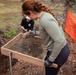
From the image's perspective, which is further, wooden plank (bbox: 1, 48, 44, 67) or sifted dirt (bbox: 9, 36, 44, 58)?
sifted dirt (bbox: 9, 36, 44, 58)

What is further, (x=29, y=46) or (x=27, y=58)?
(x=29, y=46)

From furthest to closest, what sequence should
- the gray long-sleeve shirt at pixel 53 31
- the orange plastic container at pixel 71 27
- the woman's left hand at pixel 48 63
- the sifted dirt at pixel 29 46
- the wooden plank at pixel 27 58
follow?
the orange plastic container at pixel 71 27 → the sifted dirt at pixel 29 46 → the wooden plank at pixel 27 58 → the woman's left hand at pixel 48 63 → the gray long-sleeve shirt at pixel 53 31

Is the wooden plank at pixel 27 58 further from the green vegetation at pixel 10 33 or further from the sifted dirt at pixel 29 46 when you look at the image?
the green vegetation at pixel 10 33

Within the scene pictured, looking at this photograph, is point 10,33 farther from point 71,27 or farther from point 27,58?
point 27,58

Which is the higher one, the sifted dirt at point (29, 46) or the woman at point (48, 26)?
the woman at point (48, 26)

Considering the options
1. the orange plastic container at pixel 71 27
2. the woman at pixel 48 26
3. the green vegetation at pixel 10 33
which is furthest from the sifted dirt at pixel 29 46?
the green vegetation at pixel 10 33

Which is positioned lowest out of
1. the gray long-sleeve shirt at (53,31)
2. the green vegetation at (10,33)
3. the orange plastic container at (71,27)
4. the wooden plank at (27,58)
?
the green vegetation at (10,33)

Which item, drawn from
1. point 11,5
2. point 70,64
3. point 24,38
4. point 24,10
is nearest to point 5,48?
point 24,38

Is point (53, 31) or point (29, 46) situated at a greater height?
point (53, 31)

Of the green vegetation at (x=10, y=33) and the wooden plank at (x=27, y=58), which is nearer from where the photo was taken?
the wooden plank at (x=27, y=58)

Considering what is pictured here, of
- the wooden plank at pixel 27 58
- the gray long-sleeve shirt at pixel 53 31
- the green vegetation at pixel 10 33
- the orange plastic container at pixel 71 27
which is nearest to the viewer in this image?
the gray long-sleeve shirt at pixel 53 31

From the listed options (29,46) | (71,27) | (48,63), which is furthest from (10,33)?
(48,63)

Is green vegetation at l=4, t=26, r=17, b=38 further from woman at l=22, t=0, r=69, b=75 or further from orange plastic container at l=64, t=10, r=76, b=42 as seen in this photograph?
woman at l=22, t=0, r=69, b=75

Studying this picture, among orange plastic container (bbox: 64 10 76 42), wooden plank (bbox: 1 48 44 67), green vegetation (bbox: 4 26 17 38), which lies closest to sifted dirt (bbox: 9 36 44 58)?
wooden plank (bbox: 1 48 44 67)
